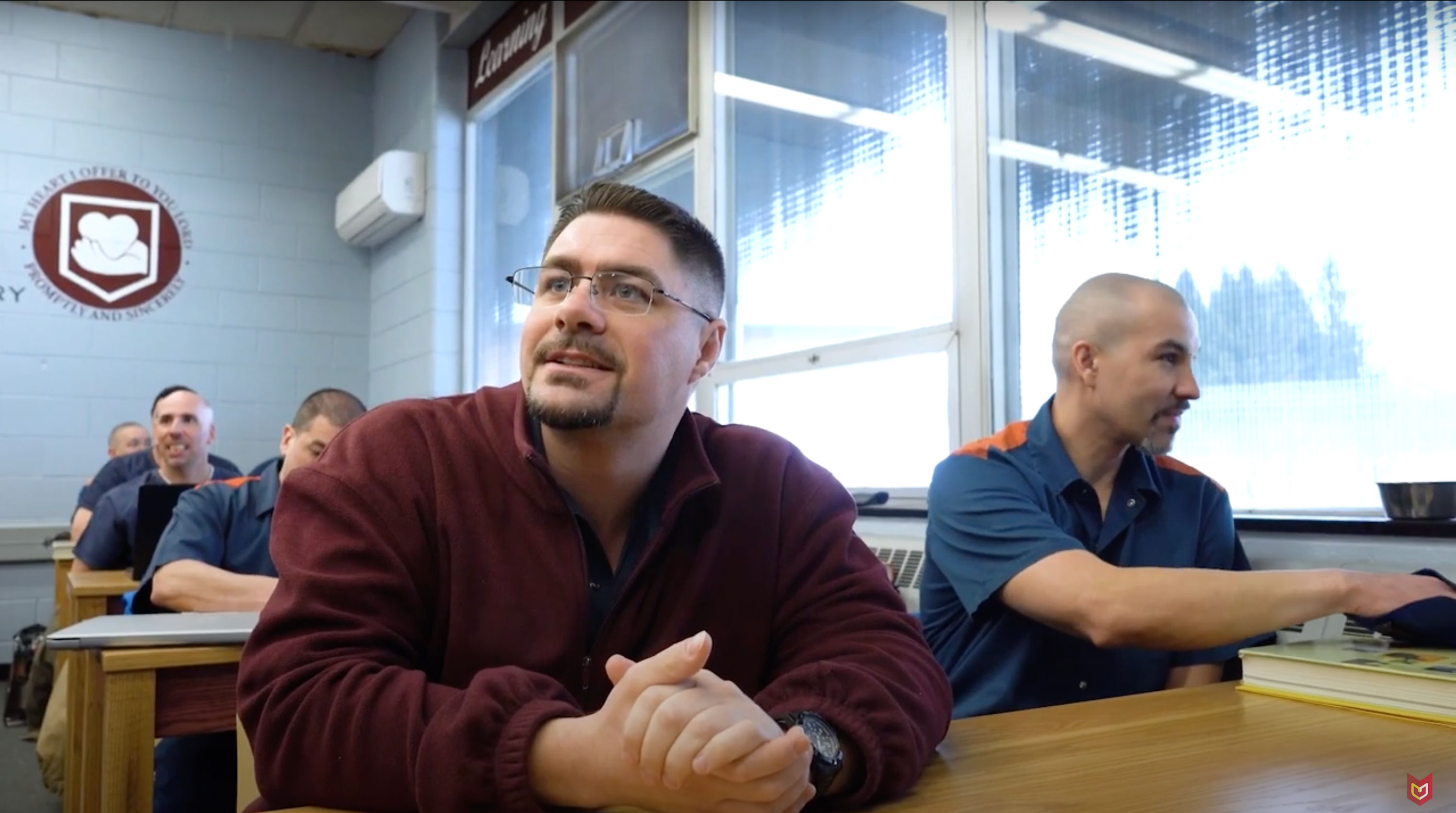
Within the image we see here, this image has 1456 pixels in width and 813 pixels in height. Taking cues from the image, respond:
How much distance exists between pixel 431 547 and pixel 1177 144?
1.83 metres

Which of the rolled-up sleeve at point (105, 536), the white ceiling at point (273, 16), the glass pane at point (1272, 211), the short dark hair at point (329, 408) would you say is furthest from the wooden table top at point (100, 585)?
the white ceiling at point (273, 16)

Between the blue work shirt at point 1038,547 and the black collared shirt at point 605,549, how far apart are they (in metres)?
0.56

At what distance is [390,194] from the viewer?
5.48 meters

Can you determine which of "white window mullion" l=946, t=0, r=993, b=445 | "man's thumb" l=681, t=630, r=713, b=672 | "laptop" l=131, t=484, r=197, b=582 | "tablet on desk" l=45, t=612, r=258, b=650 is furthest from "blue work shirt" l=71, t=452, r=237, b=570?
"man's thumb" l=681, t=630, r=713, b=672

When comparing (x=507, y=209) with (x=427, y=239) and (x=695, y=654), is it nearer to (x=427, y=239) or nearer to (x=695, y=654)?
(x=427, y=239)

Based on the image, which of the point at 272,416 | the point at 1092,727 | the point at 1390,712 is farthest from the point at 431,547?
the point at 272,416

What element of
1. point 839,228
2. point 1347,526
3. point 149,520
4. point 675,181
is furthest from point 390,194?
point 1347,526

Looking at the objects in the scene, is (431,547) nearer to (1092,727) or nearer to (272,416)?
(1092,727)

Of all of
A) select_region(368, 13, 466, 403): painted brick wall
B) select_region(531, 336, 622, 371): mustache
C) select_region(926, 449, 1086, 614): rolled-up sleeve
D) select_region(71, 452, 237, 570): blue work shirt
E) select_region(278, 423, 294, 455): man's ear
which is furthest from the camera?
select_region(368, 13, 466, 403): painted brick wall

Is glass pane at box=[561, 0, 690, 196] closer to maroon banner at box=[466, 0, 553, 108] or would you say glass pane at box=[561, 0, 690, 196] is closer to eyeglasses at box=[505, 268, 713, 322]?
maroon banner at box=[466, 0, 553, 108]

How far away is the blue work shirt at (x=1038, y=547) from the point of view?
166 centimetres

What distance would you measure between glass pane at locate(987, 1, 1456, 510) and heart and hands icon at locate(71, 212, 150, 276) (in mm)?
4806

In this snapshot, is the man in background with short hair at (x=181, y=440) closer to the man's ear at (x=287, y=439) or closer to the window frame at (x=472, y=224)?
the man's ear at (x=287, y=439)

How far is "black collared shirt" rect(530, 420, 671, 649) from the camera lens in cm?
122
